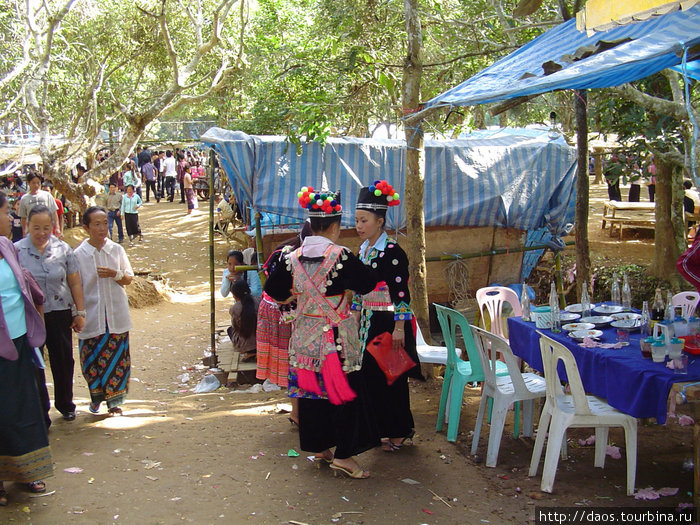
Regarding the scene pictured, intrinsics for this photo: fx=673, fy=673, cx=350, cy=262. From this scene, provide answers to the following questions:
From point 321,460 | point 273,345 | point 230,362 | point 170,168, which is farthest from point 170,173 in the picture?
point 321,460

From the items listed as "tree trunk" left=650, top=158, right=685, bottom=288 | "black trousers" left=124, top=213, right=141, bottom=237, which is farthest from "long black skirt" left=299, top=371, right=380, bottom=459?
"black trousers" left=124, top=213, right=141, bottom=237

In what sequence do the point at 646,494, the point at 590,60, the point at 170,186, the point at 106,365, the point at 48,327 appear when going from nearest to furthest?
1. the point at 646,494
2. the point at 590,60
3. the point at 48,327
4. the point at 106,365
5. the point at 170,186

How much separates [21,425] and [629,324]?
3.96 metres

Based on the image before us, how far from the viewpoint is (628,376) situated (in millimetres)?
3916

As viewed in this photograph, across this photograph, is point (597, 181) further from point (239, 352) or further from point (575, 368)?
point (575, 368)

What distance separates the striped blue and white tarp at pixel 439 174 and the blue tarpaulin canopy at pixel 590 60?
2.55 m

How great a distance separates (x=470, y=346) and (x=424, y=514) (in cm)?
147

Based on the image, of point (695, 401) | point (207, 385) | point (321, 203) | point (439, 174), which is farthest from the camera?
point (439, 174)

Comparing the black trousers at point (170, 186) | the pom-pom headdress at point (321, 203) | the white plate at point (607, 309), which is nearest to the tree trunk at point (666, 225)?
the white plate at point (607, 309)

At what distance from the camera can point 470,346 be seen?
5023 millimetres

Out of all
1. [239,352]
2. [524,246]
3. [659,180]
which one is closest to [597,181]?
[659,180]

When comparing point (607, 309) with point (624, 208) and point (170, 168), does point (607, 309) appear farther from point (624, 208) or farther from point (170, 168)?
point (170, 168)

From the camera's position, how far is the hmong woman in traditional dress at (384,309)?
4488 mm

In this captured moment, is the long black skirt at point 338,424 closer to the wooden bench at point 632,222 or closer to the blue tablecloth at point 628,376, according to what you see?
the blue tablecloth at point 628,376
